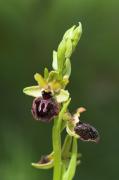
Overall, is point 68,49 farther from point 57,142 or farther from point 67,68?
point 57,142

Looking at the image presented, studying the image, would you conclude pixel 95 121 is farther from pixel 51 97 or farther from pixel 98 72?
pixel 51 97

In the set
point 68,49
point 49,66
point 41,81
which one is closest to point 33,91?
point 41,81

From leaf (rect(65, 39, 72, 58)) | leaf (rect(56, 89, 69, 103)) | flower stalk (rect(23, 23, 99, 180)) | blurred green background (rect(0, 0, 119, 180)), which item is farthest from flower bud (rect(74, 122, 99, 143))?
blurred green background (rect(0, 0, 119, 180))

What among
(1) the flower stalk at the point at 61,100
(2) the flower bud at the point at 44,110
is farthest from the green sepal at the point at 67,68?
(2) the flower bud at the point at 44,110

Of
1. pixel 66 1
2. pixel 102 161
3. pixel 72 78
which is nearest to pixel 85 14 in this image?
pixel 66 1

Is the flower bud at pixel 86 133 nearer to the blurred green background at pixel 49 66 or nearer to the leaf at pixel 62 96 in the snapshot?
the leaf at pixel 62 96

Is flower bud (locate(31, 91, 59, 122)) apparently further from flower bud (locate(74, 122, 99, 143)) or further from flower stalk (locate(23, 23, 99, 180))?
flower bud (locate(74, 122, 99, 143))
